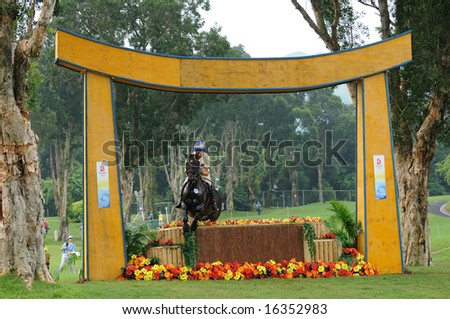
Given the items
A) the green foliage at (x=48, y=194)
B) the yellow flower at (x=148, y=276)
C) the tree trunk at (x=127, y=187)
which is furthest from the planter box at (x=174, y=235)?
the green foliage at (x=48, y=194)

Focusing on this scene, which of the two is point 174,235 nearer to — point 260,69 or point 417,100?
point 260,69

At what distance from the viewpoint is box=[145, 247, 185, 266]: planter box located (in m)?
13.4

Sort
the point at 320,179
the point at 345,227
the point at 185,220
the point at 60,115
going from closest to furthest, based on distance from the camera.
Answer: the point at 185,220
the point at 345,227
the point at 60,115
the point at 320,179

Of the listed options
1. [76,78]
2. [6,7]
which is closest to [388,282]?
[6,7]

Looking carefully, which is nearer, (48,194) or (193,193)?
(193,193)

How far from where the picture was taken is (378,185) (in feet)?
45.8

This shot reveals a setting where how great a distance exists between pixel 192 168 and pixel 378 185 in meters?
3.84

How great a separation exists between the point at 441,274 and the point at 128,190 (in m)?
20.1

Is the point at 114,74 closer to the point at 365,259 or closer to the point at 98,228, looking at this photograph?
the point at 98,228

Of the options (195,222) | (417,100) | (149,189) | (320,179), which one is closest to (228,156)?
(320,179)

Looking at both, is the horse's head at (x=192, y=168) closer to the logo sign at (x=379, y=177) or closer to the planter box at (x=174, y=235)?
the planter box at (x=174, y=235)

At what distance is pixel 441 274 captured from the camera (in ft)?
46.8

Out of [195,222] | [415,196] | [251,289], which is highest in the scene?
[415,196]

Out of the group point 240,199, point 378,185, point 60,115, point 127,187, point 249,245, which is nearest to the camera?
point 249,245
